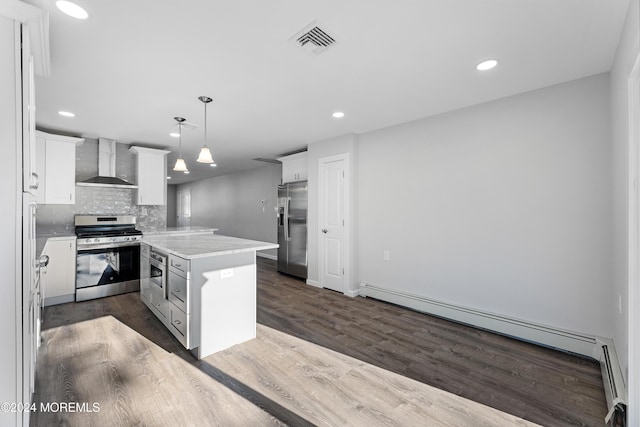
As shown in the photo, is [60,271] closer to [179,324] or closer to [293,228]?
[179,324]

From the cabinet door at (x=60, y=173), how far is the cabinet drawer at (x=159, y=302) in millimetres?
2225

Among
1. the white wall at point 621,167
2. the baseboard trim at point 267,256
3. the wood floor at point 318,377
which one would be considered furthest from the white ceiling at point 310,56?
the baseboard trim at point 267,256

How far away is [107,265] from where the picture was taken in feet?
13.2

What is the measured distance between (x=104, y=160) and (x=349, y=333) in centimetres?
484

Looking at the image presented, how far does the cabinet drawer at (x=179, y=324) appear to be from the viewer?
2.46 metres

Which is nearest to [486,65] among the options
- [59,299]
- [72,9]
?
[72,9]

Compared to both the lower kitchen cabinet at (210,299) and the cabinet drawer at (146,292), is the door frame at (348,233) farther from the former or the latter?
the cabinet drawer at (146,292)

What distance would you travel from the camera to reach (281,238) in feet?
18.6

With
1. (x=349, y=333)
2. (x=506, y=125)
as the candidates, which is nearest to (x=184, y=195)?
(x=349, y=333)

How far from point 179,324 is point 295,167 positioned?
348cm

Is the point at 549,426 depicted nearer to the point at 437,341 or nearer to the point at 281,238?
the point at 437,341

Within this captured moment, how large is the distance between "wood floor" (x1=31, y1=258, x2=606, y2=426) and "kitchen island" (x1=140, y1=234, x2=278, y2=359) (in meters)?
0.14

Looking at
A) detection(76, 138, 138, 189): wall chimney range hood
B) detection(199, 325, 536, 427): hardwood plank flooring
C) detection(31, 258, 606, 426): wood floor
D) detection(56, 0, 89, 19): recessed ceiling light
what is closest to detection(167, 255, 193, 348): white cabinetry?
detection(31, 258, 606, 426): wood floor

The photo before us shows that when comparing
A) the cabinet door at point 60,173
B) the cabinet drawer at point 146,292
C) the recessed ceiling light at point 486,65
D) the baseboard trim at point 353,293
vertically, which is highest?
the recessed ceiling light at point 486,65
